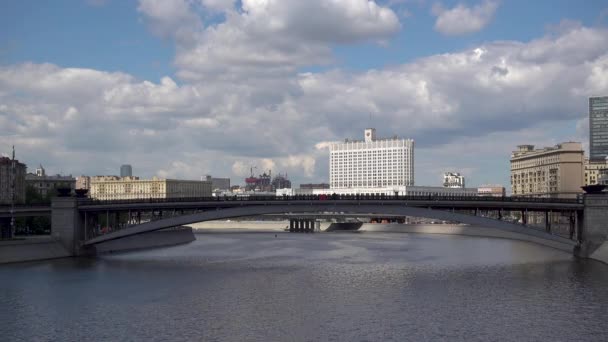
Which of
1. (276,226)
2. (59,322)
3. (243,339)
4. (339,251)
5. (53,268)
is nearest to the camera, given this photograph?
(243,339)

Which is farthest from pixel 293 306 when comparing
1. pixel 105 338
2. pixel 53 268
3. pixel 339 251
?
pixel 339 251

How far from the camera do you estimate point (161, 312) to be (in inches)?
1813

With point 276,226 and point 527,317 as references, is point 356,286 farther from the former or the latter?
point 276,226

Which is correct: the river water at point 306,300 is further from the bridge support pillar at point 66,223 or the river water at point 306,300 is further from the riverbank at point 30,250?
the bridge support pillar at point 66,223

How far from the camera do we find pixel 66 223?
82.4 meters

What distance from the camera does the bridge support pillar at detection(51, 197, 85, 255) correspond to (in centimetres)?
8225

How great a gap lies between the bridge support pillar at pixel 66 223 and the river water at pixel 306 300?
14.8ft

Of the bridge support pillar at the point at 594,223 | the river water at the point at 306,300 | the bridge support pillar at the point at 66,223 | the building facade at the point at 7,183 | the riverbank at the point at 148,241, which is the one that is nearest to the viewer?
the river water at the point at 306,300

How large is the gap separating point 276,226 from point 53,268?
399 ft

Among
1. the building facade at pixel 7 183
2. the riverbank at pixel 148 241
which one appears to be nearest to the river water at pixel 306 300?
the riverbank at pixel 148 241

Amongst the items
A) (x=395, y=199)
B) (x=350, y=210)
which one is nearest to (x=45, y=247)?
(x=350, y=210)

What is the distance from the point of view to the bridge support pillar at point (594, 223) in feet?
240

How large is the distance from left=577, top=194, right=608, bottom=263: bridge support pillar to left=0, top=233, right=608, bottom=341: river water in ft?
7.80

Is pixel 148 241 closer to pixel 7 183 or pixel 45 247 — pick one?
pixel 45 247
